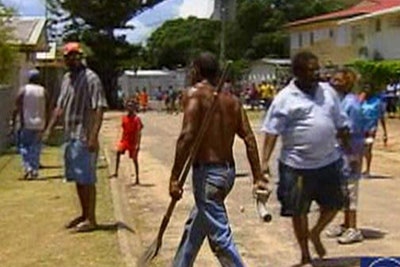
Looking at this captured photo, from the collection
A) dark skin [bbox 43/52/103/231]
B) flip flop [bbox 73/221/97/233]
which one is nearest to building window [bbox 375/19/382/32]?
dark skin [bbox 43/52/103/231]

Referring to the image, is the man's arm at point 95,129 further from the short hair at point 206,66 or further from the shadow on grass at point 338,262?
the short hair at point 206,66

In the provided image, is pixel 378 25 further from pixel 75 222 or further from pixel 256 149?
pixel 256 149

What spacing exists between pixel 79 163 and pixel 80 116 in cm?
50

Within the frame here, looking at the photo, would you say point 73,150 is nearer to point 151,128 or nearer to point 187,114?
point 187,114

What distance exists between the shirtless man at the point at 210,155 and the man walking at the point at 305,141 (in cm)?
119

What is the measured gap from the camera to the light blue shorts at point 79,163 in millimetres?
11562

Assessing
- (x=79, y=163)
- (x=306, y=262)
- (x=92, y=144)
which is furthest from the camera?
(x=79, y=163)

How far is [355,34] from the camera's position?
2190 inches

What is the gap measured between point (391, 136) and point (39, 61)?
14.9 meters

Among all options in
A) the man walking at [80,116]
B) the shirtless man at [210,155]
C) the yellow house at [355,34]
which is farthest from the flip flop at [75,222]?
the yellow house at [355,34]

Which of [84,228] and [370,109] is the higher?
[370,109]

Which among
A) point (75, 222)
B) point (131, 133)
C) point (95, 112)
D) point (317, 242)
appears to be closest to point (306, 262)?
point (317, 242)

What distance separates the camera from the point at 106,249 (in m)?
10.7

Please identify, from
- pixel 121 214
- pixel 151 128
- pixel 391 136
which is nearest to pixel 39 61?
pixel 151 128
